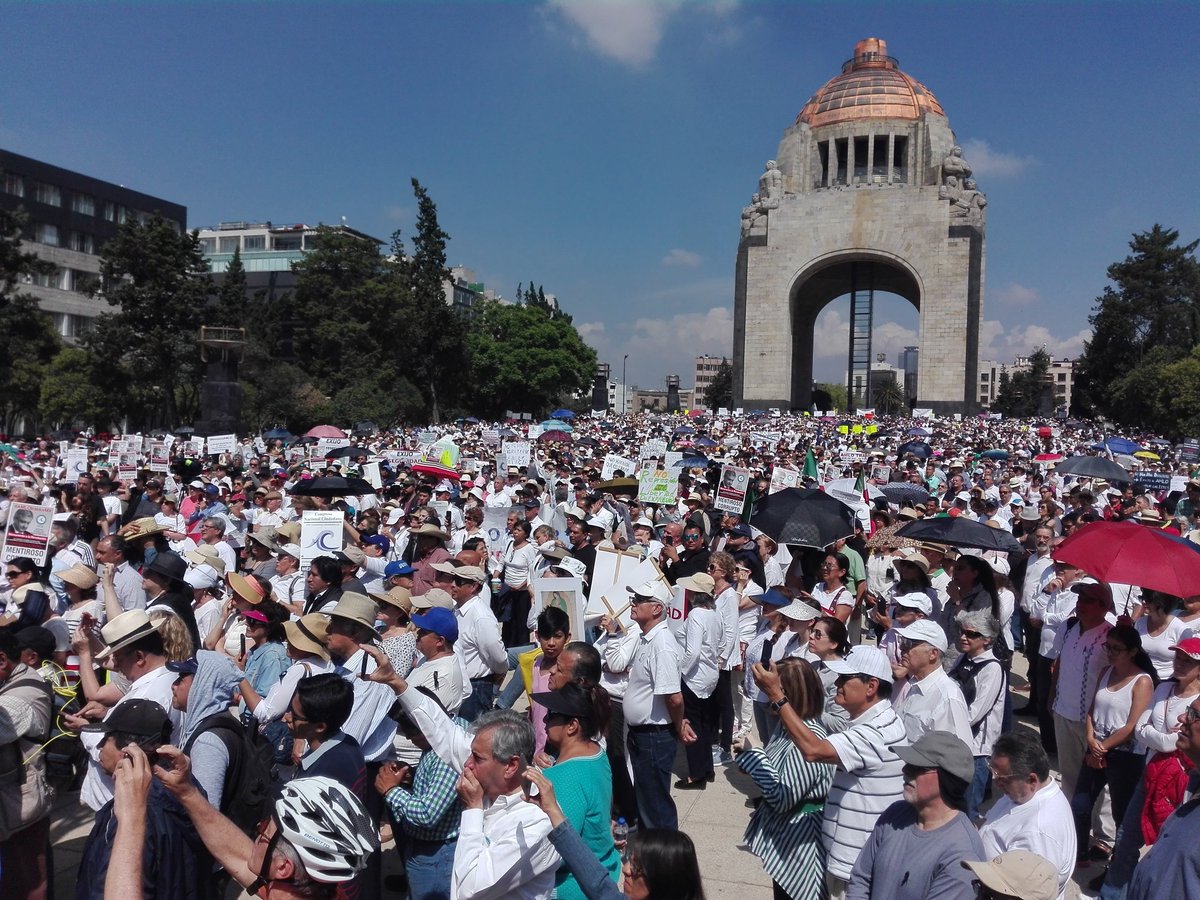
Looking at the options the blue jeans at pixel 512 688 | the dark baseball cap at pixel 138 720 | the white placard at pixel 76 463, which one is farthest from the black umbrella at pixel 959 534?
the white placard at pixel 76 463

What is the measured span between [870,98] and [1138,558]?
59130mm

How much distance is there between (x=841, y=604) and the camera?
656cm

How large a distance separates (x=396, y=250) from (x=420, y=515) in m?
48.5

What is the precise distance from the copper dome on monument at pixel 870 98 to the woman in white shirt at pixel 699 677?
57463mm

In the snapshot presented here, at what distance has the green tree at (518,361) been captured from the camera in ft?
205

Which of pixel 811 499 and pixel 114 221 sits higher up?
pixel 114 221

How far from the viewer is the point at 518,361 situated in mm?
62500

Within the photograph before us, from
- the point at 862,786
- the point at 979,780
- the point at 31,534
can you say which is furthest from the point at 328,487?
the point at 862,786

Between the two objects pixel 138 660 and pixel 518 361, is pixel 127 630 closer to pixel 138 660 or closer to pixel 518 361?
pixel 138 660

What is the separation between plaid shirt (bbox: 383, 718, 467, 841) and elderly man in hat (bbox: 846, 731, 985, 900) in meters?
1.57

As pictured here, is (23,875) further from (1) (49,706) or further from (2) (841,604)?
(2) (841,604)

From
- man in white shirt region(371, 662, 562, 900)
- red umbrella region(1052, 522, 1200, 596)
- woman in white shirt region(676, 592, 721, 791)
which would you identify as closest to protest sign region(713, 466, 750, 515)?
woman in white shirt region(676, 592, 721, 791)

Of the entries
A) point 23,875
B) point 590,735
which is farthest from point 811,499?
point 23,875

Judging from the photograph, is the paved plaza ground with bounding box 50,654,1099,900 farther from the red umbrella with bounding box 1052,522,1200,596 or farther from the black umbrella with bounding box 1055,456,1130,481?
the black umbrella with bounding box 1055,456,1130,481
